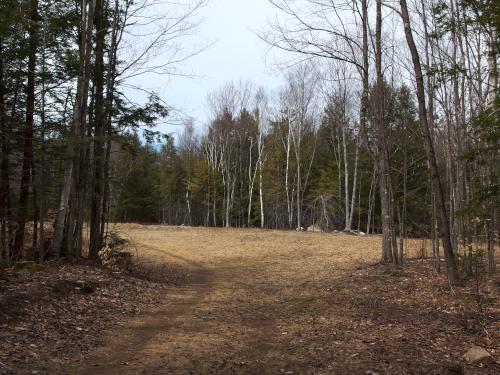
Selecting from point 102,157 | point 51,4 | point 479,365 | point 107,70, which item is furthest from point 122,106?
point 479,365

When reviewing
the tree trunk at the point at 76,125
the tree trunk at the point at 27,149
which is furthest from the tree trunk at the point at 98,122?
the tree trunk at the point at 27,149

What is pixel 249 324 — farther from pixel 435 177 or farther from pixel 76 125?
pixel 76 125

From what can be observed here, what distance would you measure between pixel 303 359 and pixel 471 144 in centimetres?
953

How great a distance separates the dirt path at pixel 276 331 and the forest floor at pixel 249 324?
2 cm

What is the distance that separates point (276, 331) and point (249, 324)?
0.63 meters

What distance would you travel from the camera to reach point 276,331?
22.3 feet

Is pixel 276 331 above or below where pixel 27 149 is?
below

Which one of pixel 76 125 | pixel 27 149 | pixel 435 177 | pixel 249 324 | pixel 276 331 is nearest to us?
pixel 276 331

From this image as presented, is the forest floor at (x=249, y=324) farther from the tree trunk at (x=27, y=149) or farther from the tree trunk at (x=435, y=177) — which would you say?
the tree trunk at (x=27, y=149)

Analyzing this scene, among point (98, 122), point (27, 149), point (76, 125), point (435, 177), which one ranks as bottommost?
point (435, 177)

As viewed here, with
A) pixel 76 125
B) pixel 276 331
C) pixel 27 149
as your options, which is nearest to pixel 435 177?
pixel 276 331

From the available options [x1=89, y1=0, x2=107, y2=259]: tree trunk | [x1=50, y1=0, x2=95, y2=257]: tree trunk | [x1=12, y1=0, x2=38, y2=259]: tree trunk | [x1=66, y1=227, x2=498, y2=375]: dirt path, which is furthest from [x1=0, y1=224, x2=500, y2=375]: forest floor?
[x1=12, y1=0, x2=38, y2=259]: tree trunk

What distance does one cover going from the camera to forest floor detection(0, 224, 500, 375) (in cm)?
507

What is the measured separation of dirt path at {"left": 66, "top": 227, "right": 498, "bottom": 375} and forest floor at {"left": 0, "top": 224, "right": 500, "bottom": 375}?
0.7 inches
